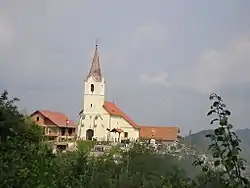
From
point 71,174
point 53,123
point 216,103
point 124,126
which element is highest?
point 124,126

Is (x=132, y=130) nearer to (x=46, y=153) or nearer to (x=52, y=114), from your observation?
(x=52, y=114)

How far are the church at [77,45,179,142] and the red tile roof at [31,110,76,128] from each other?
3.27 meters

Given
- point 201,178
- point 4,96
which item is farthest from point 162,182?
point 4,96

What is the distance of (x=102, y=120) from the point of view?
66.7 metres

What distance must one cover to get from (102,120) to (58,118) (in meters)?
8.48

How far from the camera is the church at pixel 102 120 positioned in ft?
215

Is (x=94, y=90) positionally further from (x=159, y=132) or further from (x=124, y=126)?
(x=159, y=132)

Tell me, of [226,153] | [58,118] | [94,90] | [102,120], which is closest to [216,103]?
[226,153]

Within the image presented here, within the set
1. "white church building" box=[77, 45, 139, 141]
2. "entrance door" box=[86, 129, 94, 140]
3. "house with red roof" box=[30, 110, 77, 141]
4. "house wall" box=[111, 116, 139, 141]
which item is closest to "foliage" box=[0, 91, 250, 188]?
"house with red roof" box=[30, 110, 77, 141]

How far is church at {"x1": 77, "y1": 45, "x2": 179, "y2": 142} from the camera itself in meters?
65.4

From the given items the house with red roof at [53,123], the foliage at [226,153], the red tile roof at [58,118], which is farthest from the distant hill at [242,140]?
the red tile roof at [58,118]

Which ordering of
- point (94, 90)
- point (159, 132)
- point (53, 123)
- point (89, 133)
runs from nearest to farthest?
point (53, 123) → point (89, 133) → point (94, 90) → point (159, 132)

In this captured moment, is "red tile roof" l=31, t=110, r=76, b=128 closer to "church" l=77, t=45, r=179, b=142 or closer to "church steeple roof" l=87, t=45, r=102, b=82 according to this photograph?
"church" l=77, t=45, r=179, b=142

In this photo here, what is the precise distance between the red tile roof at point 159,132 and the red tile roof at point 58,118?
10174 millimetres
